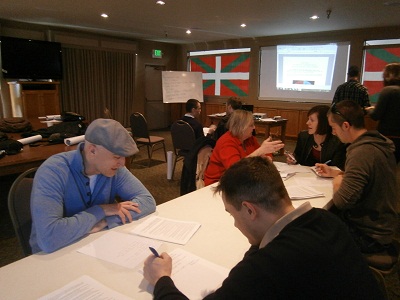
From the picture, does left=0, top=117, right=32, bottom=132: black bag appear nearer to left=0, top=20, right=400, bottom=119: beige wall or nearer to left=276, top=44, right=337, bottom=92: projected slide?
left=0, top=20, right=400, bottom=119: beige wall

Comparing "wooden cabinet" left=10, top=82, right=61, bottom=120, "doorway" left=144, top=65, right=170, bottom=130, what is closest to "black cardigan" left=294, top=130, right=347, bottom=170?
"wooden cabinet" left=10, top=82, right=61, bottom=120

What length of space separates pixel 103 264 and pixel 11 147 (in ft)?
6.20

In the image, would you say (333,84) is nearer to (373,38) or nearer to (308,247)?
(373,38)

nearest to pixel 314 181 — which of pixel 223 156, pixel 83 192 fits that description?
pixel 223 156

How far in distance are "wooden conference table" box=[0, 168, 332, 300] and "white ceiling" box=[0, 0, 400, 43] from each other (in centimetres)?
388

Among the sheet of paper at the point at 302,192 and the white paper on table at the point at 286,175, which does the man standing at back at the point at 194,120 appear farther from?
the sheet of paper at the point at 302,192

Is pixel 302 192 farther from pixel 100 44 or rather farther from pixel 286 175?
pixel 100 44

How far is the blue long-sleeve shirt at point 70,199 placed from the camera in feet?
3.94

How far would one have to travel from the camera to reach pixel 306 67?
23.1ft

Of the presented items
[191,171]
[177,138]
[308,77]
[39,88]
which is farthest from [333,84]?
[39,88]

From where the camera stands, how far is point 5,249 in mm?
2529

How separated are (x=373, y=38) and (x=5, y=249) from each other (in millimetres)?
7069

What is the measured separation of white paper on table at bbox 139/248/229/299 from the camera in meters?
0.98

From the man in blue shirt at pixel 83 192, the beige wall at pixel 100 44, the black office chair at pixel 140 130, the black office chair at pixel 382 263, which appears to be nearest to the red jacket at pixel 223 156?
the man in blue shirt at pixel 83 192
